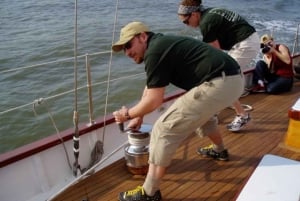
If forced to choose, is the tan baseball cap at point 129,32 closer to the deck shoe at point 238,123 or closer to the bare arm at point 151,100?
the bare arm at point 151,100

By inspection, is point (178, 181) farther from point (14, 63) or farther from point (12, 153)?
point (14, 63)

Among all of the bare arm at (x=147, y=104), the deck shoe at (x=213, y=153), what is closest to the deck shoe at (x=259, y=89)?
the deck shoe at (x=213, y=153)

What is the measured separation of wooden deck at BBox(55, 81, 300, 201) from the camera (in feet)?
9.89

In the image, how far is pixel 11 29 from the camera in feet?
42.4

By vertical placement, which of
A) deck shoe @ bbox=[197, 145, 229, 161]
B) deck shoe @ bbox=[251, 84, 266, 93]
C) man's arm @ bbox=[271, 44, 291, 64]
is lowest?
deck shoe @ bbox=[251, 84, 266, 93]

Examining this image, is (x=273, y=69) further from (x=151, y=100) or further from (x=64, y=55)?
(x=64, y=55)

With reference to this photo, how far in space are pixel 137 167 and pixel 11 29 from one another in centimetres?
1091

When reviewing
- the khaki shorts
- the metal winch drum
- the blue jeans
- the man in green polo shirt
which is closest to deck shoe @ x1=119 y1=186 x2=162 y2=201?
the man in green polo shirt

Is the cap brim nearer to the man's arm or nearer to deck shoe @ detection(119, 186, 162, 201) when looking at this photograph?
deck shoe @ detection(119, 186, 162, 201)

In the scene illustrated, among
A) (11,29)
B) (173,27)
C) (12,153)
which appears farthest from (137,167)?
(173,27)

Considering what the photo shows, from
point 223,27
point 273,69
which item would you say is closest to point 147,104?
point 223,27

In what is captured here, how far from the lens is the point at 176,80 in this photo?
2.54 m

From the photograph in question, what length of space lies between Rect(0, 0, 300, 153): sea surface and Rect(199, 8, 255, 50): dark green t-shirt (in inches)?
31.0

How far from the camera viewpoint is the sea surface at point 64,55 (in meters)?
6.94
